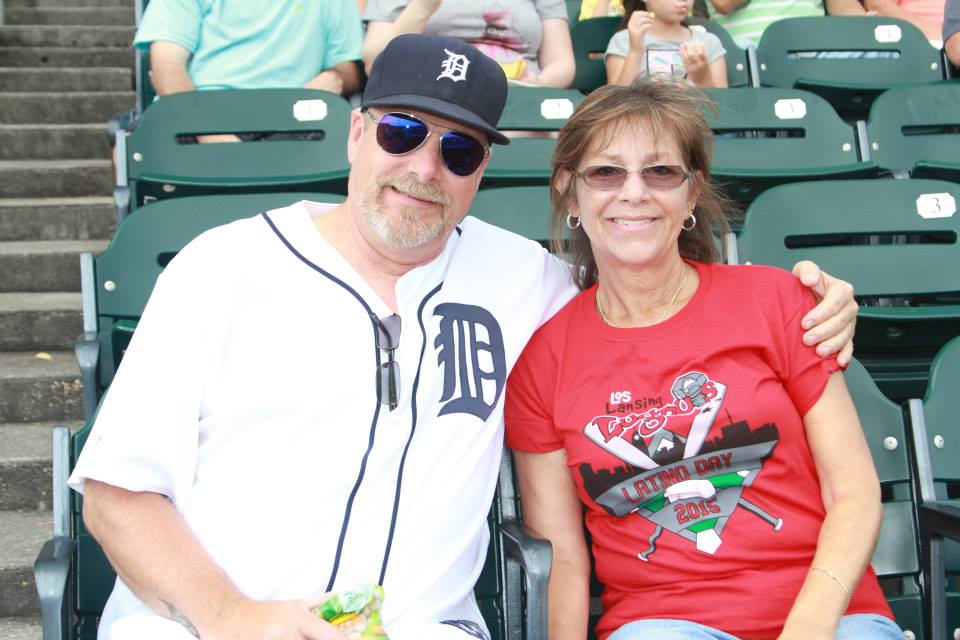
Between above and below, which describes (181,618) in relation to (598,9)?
below

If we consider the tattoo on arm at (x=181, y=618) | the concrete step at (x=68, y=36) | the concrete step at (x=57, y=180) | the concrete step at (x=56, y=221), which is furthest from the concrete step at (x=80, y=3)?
the tattoo on arm at (x=181, y=618)

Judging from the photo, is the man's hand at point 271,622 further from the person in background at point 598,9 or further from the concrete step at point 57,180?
the person in background at point 598,9

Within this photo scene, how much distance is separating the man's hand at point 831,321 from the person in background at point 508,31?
2.24 m

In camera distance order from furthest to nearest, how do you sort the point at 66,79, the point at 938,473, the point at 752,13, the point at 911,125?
the point at 66,79, the point at 752,13, the point at 911,125, the point at 938,473

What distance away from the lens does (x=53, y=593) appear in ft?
5.01

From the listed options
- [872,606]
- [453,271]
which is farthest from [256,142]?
[872,606]

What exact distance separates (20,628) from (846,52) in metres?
4.07

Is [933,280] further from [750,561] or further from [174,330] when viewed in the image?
[174,330]

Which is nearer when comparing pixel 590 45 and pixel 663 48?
pixel 663 48

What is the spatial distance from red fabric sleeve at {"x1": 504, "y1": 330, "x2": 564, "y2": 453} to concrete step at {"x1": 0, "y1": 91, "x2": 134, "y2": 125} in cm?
404

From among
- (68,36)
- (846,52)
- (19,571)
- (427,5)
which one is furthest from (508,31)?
(68,36)

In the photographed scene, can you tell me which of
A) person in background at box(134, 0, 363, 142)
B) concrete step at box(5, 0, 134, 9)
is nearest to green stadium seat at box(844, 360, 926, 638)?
person in background at box(134, 0, 363, 142)

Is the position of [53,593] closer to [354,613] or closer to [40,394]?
[354,613]

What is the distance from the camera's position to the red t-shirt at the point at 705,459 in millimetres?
1801
